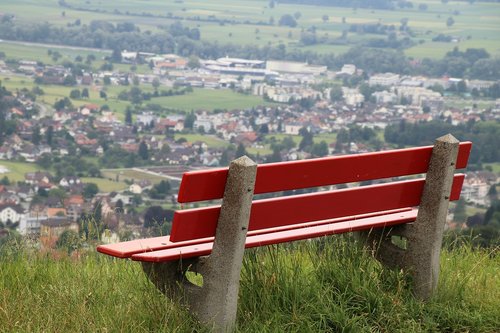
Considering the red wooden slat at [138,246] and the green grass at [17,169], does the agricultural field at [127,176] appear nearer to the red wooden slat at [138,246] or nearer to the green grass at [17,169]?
the green grass at [17,169]

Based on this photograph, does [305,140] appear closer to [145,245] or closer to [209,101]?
[209,101]

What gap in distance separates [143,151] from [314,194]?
5112 centimetres

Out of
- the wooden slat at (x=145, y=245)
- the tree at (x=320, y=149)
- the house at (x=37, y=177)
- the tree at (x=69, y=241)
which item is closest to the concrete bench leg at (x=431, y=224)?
the wooden slat at (x=145, y=245)

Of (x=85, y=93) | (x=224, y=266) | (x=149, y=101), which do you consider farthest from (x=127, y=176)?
(x=224, y=266)

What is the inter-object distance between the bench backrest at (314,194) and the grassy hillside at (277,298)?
210mm

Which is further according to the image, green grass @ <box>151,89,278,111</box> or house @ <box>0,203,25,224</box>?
green grass @ <box>151,89,278,111</box>

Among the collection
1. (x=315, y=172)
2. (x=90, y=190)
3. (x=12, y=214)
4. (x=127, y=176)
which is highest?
(x=315, y=172)

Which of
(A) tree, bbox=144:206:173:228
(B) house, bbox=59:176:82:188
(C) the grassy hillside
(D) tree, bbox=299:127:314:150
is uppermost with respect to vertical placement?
(C) the grassy hillside

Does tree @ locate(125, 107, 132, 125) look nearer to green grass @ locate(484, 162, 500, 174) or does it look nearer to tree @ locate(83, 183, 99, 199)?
tree @ locate(83, 183, 99, 199)

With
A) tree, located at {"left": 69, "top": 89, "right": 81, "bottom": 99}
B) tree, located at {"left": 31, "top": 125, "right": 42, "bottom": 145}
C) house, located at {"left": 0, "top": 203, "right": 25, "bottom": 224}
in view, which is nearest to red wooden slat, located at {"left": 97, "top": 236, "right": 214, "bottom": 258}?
house, located at {"left": 0, "top": 203, "right": 25, "bottom": 224}

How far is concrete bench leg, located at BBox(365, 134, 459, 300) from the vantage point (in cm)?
373

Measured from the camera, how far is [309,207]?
3.43 m

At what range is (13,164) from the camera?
49312 millimetres

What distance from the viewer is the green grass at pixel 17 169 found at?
148 ft
